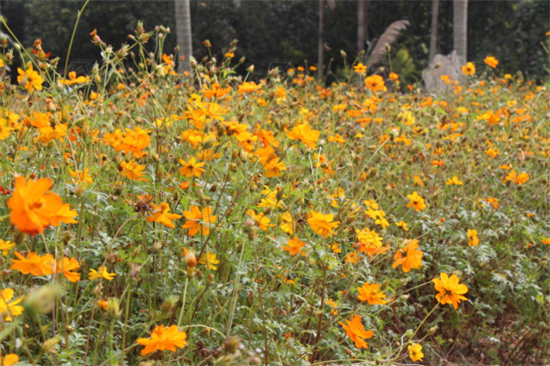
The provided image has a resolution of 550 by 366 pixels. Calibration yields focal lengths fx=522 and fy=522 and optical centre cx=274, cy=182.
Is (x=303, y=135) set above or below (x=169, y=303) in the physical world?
above

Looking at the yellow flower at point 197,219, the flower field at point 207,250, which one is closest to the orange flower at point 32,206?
the flower field at point 207,250

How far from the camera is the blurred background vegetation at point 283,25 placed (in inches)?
435

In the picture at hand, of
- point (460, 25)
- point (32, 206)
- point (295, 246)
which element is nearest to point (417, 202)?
point (295, 246)

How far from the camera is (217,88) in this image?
1.63 m

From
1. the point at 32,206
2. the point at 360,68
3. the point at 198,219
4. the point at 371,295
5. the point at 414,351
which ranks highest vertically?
the point at 32,206

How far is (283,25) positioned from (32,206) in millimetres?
11413

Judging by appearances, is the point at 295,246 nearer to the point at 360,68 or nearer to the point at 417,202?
the point at 417,202

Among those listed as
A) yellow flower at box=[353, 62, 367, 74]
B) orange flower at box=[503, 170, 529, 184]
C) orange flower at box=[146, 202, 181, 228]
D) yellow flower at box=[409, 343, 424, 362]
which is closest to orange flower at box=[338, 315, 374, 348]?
yellow flower at box=[409, 343, 424, 362]

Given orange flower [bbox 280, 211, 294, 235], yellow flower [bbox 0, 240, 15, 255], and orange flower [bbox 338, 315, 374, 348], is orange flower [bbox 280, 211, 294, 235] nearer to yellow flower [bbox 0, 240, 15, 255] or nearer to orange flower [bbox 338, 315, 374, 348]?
orange flower [bbox 338, 315, 374, 348]

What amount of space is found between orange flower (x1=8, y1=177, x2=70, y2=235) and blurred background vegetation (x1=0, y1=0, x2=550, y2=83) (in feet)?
34.3

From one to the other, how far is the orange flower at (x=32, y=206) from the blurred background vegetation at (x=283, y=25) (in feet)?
34.3

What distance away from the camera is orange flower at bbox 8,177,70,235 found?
0.69 metres

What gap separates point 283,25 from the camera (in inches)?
455

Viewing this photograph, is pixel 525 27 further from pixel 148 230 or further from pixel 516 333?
pixel 148 230
